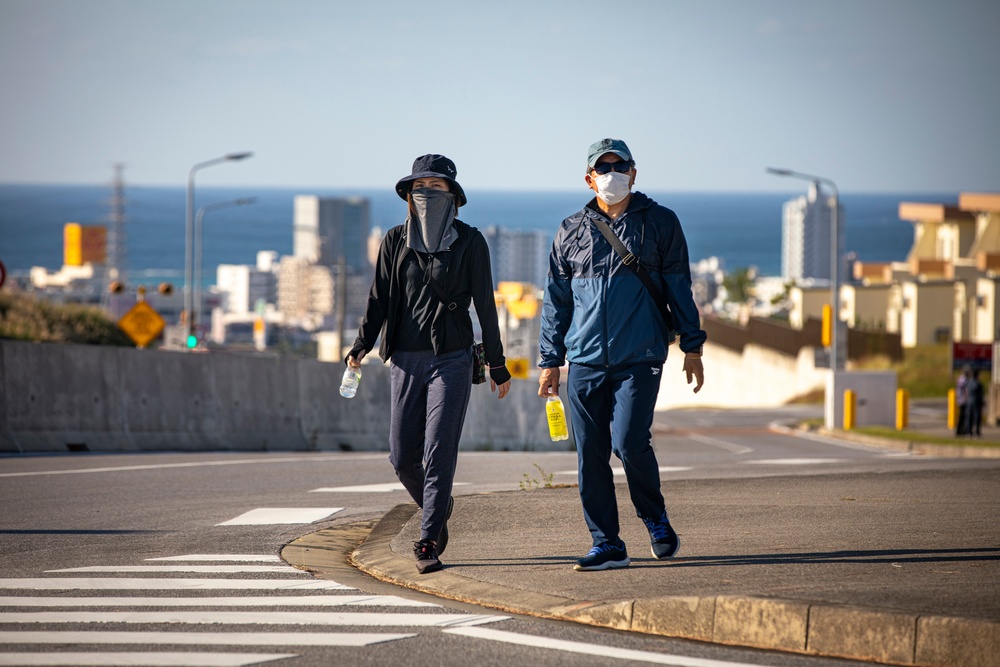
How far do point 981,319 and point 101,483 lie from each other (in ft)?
201

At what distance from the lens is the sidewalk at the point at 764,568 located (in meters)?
5.68

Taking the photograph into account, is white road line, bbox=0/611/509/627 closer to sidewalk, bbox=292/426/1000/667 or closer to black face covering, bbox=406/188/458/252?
sidewalk, bbox=292/426/1000/667

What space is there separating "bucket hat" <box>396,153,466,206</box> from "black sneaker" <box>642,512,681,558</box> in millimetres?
2004

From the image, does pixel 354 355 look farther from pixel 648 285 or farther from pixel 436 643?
pixel 436 643

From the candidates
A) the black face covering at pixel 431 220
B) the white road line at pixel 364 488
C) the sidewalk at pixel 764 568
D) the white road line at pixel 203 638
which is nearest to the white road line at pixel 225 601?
the sidewalk at pixel 764 568

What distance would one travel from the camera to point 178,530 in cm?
948

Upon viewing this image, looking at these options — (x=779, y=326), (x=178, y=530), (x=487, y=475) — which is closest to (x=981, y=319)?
(x=779, y=326)

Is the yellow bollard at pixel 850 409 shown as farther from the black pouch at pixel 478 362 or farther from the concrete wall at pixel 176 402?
the black pouch at pixel 478 362

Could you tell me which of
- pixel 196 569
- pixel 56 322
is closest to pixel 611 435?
pixel 196 569

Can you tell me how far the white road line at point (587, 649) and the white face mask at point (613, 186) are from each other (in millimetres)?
2474

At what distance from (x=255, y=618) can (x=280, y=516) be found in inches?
151

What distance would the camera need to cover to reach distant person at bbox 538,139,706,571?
7.25 meters

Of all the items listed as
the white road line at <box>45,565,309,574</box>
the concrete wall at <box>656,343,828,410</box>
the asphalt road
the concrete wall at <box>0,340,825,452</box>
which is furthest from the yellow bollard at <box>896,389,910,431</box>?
the white road line at <box>45,565,309,574</box>

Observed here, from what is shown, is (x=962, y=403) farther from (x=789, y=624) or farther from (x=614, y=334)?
(x=789, y=624)
